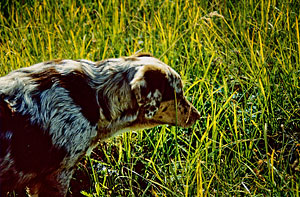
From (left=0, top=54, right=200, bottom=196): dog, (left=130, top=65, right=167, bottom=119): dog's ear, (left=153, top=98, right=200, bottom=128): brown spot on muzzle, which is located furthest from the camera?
(left=153, top=98, right=200, bottom=128): brown spot on muzzle

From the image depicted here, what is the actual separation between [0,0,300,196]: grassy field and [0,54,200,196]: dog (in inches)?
13.5

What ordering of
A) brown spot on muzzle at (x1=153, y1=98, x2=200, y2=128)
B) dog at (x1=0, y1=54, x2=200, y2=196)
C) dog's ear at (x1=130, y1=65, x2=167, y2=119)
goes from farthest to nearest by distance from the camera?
brown spot on muzzle at (x1=153, y1=98, x2=200, y2=128) → dog's ear at (x1=130, y1=65, x2=167, y2=119) → dog at (x1=0, y1=54, x2=200, y2=196)

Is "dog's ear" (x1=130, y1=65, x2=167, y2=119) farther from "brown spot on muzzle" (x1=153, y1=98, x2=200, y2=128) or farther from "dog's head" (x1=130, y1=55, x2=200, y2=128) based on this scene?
"brown spot on muzzle" (x1=153, y1=98, x2=200, y2=128)

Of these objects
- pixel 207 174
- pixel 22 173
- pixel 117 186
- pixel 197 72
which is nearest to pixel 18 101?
pixel 22 173

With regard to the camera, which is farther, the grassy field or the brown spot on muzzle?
the brown spot on muzzle

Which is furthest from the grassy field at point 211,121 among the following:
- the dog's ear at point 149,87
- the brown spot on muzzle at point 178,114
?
the dog's ear at point 149,87

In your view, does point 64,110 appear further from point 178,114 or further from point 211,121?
point 211,121

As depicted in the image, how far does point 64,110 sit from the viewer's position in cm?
269

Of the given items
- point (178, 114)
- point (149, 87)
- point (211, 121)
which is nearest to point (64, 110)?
point (149, 87)

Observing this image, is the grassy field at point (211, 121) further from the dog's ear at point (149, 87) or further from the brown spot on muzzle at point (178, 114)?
the dog's ear at point (149, 87)

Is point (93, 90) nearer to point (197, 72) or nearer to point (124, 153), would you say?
point (124, 153)

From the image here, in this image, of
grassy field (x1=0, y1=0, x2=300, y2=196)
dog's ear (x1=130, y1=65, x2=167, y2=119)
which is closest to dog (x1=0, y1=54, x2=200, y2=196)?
dog's ear (x1=130, y1=65, x2=167, y2=119)

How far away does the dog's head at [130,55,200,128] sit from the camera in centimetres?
288

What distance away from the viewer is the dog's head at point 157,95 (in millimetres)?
2877
